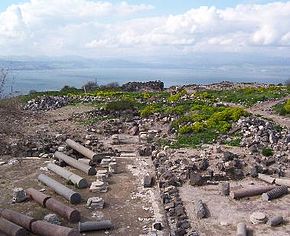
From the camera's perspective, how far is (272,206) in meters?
15.3

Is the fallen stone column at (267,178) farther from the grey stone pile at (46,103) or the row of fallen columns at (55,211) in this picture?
the grey stone pile at (46,103)

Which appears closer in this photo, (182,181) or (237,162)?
(182,181)

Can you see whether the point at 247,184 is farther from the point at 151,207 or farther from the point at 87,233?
the point at 87,233

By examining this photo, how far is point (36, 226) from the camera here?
13.6 m

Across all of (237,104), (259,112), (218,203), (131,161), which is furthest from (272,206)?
(237,104)

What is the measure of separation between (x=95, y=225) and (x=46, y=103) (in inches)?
1083

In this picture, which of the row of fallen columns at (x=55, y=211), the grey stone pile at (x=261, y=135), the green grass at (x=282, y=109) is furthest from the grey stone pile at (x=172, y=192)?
the green grass at (x=282, y=109)

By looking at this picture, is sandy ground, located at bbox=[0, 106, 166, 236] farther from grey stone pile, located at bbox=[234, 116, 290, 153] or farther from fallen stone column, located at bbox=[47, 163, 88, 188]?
grey stone pile, located at bbox=[234, 116, 290, 153]

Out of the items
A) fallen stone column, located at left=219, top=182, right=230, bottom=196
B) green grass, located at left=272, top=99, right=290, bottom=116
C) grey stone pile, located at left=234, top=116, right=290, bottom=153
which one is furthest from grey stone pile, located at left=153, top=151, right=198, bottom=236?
green grass, located at left=272, top=99, right=290, bottom=116

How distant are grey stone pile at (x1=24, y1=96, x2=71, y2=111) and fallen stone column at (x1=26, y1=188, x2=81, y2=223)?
22.7 meters

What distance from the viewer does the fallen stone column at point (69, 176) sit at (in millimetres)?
17812

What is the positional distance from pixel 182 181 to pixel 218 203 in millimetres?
2560

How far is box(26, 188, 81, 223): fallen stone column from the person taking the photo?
1454 centimetres

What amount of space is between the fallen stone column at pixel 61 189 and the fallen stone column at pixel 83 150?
3264 millimetres
